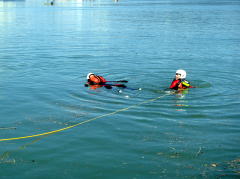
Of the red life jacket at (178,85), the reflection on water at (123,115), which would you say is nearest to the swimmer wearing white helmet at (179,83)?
the red life jacket at (178,85)

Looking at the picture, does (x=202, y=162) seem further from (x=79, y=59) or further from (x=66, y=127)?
(x=79, y=59)

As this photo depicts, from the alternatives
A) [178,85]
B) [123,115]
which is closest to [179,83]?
[178,85]

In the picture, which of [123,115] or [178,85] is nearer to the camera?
[123,115]

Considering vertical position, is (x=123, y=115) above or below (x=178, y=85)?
below

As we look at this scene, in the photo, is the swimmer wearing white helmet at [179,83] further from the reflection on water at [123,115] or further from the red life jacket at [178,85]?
the reflection on water at [123,115]

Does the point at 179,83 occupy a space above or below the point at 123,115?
above

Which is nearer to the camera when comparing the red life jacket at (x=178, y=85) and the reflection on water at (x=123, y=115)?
the reflection on water at (x=123, y=115)

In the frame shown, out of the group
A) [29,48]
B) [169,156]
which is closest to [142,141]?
[169,156]

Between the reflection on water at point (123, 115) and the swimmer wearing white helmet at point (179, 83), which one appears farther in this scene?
the swimmer wearing white helmet at point (179, 83)

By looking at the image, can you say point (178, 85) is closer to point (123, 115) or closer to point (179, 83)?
point (179, 83)

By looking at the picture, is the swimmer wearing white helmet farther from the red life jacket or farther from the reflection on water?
the reflection on water

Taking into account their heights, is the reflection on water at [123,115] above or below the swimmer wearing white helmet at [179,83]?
below

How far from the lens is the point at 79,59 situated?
23047 mm

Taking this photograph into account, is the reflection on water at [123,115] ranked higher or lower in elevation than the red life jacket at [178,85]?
lower
